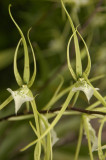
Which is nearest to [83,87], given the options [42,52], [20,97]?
[20,97]

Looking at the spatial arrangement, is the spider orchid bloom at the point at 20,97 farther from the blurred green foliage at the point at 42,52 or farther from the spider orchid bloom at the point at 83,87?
the blurred green foliage at the point at 42,52

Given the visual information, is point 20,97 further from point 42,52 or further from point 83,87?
point 42,52

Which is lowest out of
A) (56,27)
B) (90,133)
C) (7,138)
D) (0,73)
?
(90,133)

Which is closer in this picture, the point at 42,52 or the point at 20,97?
the point at 20,97

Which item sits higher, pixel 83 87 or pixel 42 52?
pixel 42 52

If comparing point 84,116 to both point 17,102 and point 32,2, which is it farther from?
point 32,2

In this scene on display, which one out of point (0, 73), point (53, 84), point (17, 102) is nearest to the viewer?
point (17, 102)

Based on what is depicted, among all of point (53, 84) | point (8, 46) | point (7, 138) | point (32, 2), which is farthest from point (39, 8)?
point (7, 138)

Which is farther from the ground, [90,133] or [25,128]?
[25,128]

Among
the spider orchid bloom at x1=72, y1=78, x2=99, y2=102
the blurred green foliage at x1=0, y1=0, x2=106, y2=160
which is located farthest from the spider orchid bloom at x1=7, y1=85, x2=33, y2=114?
the blurred green foliage at x1=0, y1=0, x2=106, y2=160

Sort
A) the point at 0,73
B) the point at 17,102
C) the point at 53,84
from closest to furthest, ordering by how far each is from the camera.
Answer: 1. the point at 17,102
2. the point at 53,84
3. the point at 0,73

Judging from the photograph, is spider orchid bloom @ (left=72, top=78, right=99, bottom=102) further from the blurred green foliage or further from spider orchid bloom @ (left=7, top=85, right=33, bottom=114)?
the blurred green foliage
